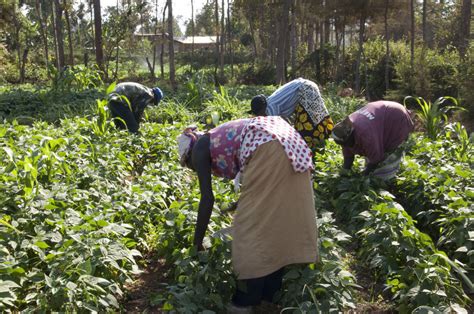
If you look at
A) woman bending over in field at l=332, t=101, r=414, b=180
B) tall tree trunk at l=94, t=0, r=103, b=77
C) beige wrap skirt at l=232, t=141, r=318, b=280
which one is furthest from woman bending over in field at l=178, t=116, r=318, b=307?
tall tree trunk at l=94, t=0, r=103, b=77

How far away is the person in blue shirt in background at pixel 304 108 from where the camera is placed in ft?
16.6

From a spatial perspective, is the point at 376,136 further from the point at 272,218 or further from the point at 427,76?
the point at 427,76

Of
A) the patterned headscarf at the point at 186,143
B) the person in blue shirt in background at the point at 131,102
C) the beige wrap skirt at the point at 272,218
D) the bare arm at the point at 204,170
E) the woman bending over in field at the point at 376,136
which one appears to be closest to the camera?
the beige wrap skirt at the point at 272,218

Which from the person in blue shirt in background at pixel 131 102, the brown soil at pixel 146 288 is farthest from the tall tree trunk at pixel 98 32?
the brown soil at pixel 146 288

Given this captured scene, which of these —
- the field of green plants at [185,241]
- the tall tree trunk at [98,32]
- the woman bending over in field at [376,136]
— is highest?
the tall tree trunk at [98,32]

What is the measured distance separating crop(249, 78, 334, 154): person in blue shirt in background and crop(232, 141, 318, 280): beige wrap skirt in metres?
2.28

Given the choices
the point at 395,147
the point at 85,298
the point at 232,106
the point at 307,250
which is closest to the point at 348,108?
the point at 232,106

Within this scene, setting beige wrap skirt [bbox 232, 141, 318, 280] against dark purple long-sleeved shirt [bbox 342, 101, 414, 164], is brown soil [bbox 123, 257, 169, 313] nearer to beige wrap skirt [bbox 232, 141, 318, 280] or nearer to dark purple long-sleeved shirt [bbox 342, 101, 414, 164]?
beige wrap skirt [bbox 232, 141, 318, 280]

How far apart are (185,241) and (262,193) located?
87 centimetres

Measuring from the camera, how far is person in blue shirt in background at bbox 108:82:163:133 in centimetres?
639

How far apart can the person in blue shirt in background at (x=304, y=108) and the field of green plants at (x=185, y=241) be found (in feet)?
1.79

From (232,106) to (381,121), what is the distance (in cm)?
440

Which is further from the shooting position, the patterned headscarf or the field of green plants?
the patterned headscarf

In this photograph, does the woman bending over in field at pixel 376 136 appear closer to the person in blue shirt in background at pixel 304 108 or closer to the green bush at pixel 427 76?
the person in blue shirt in background at pixel 304 108
